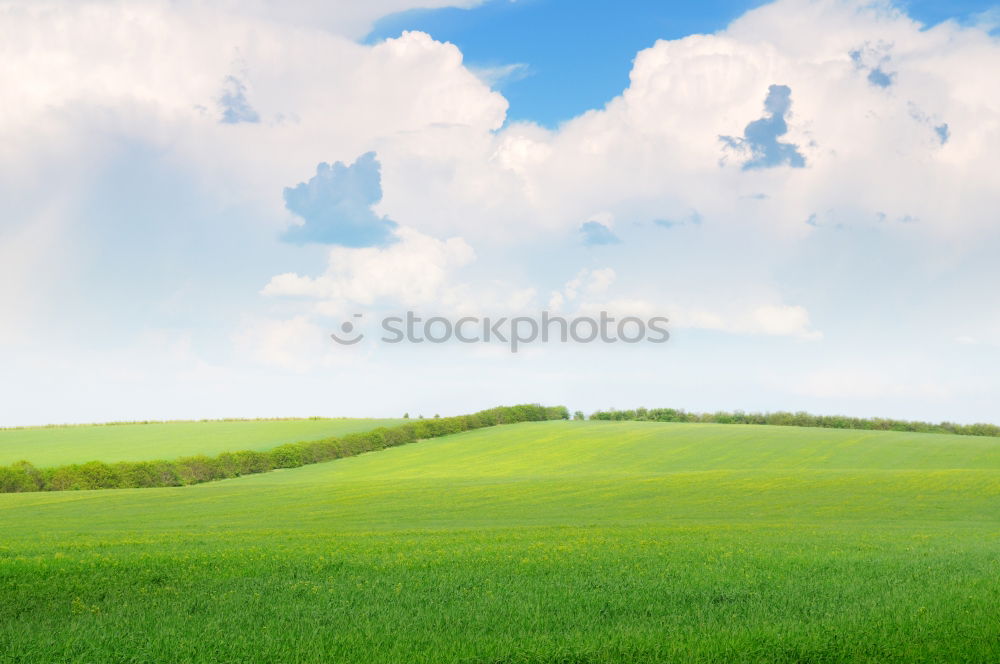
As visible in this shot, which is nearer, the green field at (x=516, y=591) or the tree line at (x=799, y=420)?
the green field at (x=516, y=591)

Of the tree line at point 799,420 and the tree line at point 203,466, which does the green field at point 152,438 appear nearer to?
the tree line at point 203,466

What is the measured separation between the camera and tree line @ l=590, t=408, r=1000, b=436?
90875mm

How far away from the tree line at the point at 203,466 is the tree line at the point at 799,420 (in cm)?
3005

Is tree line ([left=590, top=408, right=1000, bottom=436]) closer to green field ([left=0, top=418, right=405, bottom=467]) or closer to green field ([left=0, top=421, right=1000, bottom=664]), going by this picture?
green field ([left=0, top=418, right=405, bottom=467])

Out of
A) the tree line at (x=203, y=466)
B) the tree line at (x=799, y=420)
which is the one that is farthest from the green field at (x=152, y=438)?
the tree line at (x=799, y=420)

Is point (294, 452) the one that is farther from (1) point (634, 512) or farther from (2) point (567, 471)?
(1) point (634, 512)

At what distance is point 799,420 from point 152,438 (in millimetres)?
72266

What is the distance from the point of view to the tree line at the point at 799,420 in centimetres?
9088

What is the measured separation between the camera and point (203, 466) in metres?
62.7

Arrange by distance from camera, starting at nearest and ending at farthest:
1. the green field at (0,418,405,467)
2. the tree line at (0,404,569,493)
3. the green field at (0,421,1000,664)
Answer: the green field at (0,421,1000,664) → the tree line at (0,404,569,493) → the green field at (0,418,405,467)

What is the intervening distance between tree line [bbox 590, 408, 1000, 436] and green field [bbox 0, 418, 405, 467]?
33609 millimetres

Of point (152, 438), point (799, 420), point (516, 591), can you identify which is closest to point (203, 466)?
point (152, 438)

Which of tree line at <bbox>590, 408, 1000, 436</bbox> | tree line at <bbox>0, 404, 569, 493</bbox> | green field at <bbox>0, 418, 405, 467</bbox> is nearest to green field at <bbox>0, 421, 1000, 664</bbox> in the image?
tree line at <bbox>0, 404, 569, 493</bbox>

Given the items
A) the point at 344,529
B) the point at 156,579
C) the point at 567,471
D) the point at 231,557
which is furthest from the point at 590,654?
the point at 567,471
